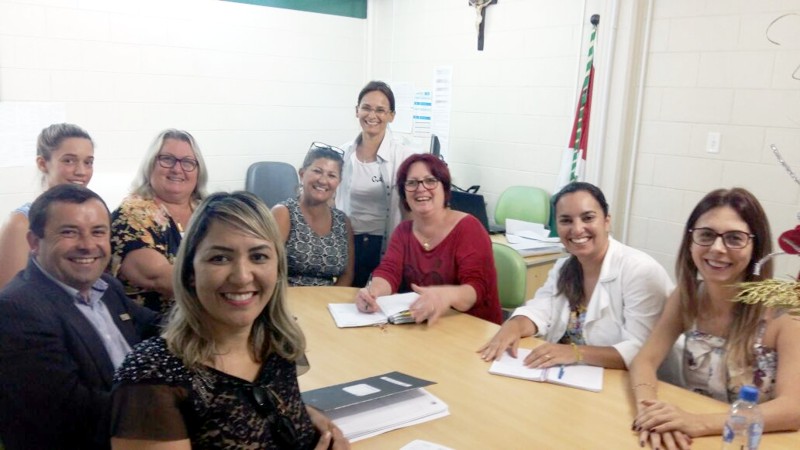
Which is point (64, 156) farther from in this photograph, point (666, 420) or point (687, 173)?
point (687, 173)

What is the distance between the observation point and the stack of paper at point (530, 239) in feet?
12.1

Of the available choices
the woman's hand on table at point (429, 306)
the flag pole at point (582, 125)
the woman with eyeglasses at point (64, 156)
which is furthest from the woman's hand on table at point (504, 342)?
the flag pole at point (582, 125)

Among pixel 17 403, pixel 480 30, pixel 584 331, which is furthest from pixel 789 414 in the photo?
pixel 480 30

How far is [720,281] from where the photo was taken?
1.75 m

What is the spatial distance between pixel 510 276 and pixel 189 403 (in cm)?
183

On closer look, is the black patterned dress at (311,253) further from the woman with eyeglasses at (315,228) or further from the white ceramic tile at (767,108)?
the white ceramic tile at (767,108)

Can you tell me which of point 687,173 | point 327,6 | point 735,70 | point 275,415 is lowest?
point 275,415

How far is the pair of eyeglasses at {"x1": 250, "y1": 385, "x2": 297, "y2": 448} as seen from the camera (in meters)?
1.29

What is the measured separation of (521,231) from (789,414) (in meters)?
2.66

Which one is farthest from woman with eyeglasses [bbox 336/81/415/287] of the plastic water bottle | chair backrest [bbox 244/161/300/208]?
the plastic water bottle

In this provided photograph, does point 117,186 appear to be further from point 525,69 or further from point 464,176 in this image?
point 525,69

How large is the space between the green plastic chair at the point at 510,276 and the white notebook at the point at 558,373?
0.78m

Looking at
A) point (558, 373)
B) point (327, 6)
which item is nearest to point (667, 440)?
point (558, 373)

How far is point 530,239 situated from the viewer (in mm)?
3938
